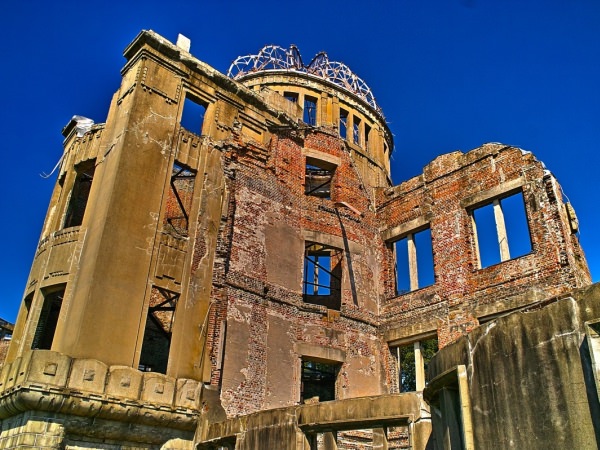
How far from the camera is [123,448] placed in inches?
400

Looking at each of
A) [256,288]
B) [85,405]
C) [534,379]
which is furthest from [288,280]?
[534,379]

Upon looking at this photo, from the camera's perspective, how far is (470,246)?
14.5m

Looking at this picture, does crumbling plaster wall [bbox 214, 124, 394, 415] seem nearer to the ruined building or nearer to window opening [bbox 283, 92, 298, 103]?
the ruined building

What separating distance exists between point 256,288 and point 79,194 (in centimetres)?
665

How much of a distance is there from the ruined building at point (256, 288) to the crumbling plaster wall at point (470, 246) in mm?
54

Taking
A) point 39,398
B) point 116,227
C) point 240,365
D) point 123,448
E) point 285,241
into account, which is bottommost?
point 123,448

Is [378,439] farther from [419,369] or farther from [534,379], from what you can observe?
[534,379]

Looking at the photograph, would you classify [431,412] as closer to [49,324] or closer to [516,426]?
[516,426]

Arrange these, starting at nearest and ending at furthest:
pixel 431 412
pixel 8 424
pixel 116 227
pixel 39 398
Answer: pixel 431 412, pixel 39 398, pixel 8 424, pixel 116 227

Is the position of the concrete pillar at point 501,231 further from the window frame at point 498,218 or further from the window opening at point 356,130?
the window opening at point 356,130

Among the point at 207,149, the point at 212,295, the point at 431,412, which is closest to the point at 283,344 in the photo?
the point at 212,295

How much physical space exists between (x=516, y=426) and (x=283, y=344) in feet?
29.4

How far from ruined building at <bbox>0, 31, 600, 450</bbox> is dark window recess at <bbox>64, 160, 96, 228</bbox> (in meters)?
0.08

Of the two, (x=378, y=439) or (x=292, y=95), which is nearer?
(x=378, y=439)
